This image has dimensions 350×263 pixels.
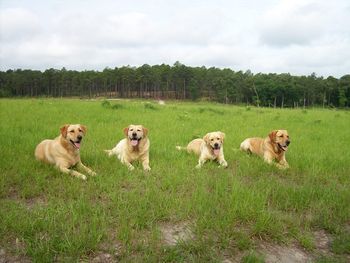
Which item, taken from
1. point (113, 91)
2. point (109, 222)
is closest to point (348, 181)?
point (109, 222)

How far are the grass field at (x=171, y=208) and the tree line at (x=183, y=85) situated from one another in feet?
165

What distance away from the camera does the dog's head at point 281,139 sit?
8.47m

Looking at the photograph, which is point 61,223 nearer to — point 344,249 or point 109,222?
point 109,222

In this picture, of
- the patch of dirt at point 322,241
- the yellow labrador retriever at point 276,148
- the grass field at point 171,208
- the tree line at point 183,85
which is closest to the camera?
the grass field at point 171,208

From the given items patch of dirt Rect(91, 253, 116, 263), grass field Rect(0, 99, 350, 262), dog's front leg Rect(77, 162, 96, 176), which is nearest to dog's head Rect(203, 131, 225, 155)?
grass field Rect(0, 99, 350, 262)

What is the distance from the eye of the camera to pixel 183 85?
77.8 m

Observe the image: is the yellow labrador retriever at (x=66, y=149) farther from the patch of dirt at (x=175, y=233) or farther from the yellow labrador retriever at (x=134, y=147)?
the patch of dirt at (x=175, y=233)

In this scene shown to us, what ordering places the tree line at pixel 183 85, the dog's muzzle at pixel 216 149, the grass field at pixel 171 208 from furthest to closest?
1. the tree line at pixel 183 85
2. the dog's muzzle at pixel 216 149
3. the grass field at pixel 171 208

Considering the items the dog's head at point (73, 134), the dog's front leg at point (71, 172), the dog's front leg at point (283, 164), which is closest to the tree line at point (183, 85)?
the dog's front leg at point (283, 164)

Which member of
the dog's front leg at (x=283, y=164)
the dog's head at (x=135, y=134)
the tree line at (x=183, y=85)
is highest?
the tree line at (x=183, y=85)

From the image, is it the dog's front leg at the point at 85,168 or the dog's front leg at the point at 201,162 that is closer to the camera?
the dog's front leg at the point at 85,168

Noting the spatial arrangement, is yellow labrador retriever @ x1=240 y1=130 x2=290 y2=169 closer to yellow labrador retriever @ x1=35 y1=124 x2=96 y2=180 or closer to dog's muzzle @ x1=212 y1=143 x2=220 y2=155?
dog's muzzle @ x1=212 y1=143 x2=220 y2=155

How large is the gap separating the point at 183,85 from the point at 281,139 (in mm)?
70032

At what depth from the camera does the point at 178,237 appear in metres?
4.45
